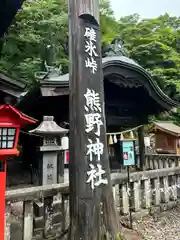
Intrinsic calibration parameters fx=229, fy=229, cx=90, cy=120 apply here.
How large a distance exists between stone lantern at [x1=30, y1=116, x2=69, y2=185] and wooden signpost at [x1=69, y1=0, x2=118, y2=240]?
247 cm

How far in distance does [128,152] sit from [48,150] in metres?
2.23

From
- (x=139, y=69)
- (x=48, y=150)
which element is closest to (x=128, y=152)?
(x=48, y=150)

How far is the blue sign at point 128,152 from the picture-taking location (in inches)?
178

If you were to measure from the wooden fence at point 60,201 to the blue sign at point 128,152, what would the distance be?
1.10 ft

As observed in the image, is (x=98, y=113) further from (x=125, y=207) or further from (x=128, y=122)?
(x=128, y=122)

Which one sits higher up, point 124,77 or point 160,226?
point 124,77

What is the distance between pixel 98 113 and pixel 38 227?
213cm

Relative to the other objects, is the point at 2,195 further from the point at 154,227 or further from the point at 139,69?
the point at 139,69

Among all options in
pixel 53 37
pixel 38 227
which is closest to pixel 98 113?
pixel 38 227

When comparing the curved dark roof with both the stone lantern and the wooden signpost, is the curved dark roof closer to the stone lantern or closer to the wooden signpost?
the stone lantern

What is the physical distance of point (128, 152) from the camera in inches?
182

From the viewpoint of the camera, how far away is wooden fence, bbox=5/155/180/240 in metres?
3.34

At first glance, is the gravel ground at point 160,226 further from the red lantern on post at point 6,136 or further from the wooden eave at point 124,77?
the wooden eave at point 124,77

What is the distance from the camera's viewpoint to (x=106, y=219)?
3.33 metres
